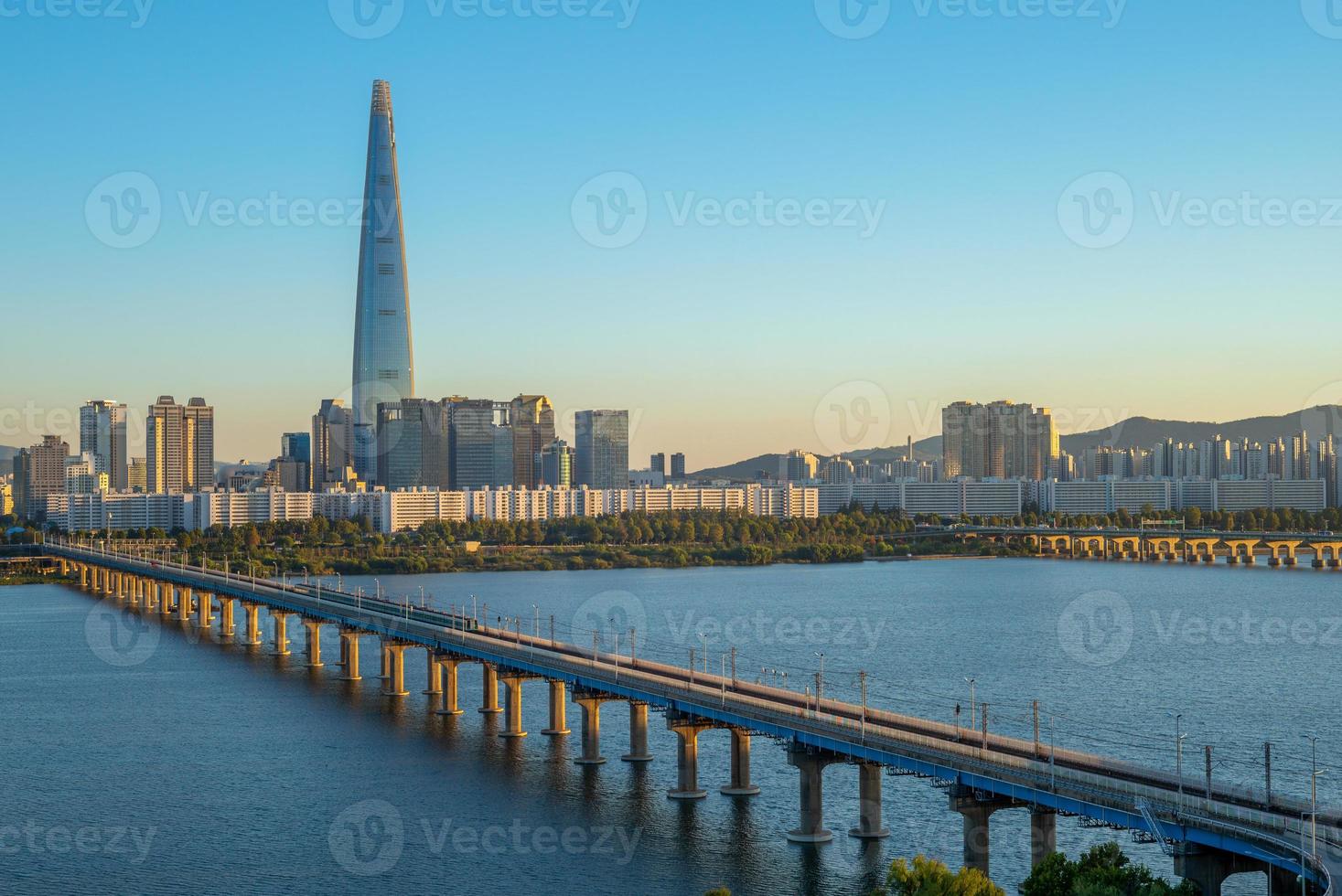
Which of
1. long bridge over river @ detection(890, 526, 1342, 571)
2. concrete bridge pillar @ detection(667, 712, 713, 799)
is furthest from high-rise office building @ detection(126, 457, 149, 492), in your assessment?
concrete bridge pillar @ detection(667, 712, 713, 799)

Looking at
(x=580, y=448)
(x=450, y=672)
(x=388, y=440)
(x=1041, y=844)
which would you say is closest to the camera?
(x=1041, y=844)

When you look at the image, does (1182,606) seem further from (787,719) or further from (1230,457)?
(1230,457)

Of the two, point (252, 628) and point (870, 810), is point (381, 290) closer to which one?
point (252, 628)

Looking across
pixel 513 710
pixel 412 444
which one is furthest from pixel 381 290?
pixel 513 710

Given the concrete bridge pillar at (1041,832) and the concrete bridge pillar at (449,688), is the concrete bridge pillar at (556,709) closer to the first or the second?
the concrete bridge pillar at (449,688)

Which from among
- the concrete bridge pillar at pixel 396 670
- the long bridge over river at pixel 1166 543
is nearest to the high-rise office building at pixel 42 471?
the long bridge over river at pixel 1166 543

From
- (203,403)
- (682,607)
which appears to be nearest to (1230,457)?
(203,403)

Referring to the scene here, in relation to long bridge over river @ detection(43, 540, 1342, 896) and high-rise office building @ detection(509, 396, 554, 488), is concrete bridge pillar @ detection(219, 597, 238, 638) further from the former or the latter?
high-rise office building @ detection(509, 396, 554, 488)
